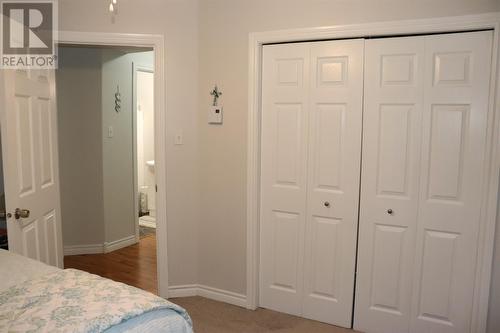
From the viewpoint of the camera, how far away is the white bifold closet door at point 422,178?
2359 millimetres

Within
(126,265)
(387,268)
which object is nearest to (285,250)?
(387,268)

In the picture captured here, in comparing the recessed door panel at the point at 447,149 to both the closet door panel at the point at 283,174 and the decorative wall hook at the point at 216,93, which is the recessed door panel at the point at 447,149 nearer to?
the closet door panel at the point at 283,174

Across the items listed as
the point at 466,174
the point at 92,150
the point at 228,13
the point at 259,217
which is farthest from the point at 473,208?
the point at 92,150

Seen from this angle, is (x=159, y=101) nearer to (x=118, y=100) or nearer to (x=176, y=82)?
(x=176, y=82)

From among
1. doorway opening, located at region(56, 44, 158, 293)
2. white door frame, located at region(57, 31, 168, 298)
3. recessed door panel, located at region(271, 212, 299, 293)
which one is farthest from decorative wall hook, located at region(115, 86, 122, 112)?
recessed door panel, located at region(271, 212, 299, 293)

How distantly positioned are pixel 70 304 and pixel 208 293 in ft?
6.41

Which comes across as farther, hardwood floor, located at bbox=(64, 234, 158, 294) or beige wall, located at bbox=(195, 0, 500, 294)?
hardwood floor, located at bbox=(64, 234, 158, 294)

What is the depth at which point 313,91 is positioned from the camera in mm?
2725

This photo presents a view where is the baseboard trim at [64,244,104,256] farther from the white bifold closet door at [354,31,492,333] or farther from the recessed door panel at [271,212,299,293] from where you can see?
the white bifold closet door at [354,31,492,333]

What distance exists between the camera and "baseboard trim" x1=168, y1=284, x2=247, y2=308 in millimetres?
3117

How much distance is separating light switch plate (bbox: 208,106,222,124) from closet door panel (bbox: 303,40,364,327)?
27.9 inches

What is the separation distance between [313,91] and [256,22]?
652 millimetres

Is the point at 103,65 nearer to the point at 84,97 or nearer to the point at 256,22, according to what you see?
the point at 84,97

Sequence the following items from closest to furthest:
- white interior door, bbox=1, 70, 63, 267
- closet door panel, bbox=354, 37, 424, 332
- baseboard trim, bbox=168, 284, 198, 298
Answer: white interior door, bbox=1, 70, 63, 267 → closet door panel, bbox=354, 37, 424, 332 → baseboard trim, bbox=168, 284, 198, 298
